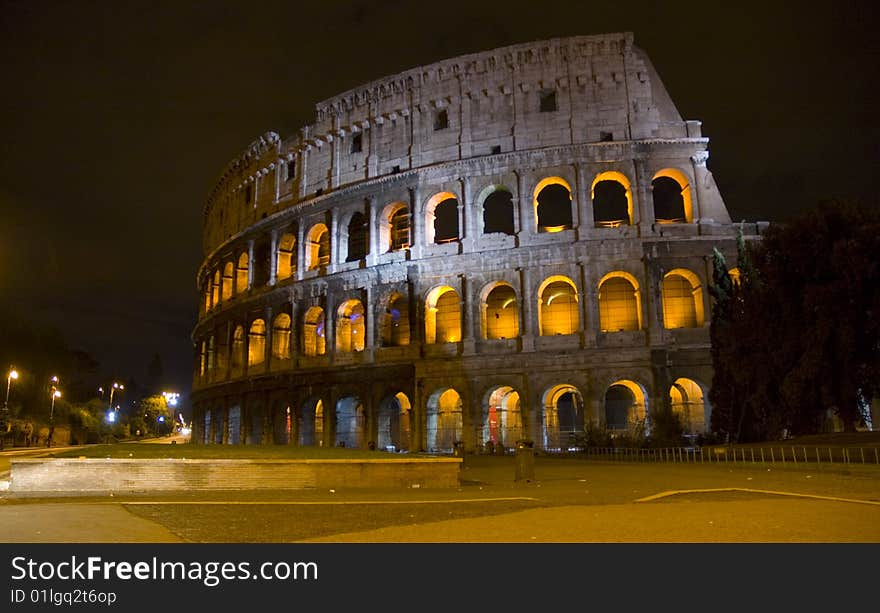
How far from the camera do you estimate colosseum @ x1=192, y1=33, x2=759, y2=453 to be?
28.0 meters

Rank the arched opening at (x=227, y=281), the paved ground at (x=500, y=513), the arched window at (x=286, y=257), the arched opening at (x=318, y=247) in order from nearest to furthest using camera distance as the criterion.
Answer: the paved ground at (x=500, y=513), the arched opening at (x=318, y=247), the arched window at (x=286, y=257), the arched opening at (x=227, y=281)

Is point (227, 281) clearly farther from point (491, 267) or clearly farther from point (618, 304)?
point (618, 304)

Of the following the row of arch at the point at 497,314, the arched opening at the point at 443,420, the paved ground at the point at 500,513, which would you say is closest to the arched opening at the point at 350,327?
the row of arch at the point at 497,314

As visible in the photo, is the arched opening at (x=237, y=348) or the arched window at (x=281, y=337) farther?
the arched opening at (x=237, y=348)

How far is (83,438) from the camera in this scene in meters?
53.6

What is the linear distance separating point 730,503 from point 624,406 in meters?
22.1

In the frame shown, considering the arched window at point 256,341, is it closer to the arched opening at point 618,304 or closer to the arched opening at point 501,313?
the arched opening at point 501,313

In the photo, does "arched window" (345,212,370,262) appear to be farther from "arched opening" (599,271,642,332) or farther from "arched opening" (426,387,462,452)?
"arched opening" (599,271,642,332)

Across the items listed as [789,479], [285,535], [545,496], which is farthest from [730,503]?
[285,535]

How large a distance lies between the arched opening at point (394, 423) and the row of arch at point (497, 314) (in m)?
2.80

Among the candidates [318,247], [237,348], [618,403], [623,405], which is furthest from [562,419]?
[237,348]

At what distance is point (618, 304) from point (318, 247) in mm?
16224

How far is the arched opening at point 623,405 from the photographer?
28.3 metres

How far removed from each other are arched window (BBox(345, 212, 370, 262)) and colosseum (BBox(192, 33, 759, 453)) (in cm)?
11
